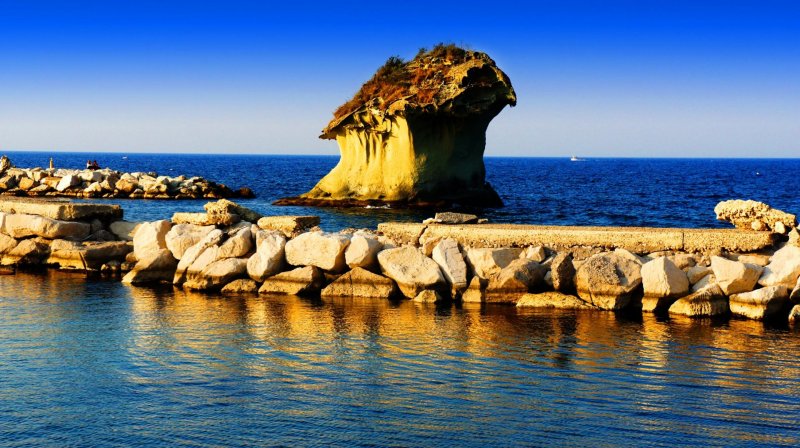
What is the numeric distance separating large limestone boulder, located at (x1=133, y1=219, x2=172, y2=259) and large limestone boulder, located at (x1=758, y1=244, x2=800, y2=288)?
42.2ft

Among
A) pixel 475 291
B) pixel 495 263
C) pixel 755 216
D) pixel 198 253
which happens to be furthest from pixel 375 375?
pixel 755 216

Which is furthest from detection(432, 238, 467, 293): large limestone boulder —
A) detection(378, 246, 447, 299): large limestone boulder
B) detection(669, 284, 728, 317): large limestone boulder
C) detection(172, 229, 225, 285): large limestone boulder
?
detection(172, 229, 225, 285): large limestone boulder

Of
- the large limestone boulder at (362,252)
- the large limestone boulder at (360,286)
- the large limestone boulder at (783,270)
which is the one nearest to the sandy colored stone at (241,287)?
the large limestone boulder at (360,286)

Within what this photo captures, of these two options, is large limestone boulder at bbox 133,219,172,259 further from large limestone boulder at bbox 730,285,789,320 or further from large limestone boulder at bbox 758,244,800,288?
large limestone boulder at bbox 758,244,800,288

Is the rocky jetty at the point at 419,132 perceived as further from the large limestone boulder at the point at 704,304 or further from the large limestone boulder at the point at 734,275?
the large limestone boulder at the point at 704,304

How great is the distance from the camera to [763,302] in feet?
47.4

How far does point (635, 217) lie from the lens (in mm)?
40312

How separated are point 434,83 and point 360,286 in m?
27.0

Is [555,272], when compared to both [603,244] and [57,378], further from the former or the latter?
[57,378]

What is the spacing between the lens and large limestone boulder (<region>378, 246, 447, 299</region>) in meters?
16.4

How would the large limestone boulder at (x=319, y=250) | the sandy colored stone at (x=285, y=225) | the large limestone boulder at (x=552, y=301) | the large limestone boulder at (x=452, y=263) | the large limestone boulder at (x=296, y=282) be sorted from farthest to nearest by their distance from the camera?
the sandy colored stone at (x=285, y=225), the large limestone boulder at (x=319, y=250), the large limestone boulder at (x=296, y=282), the large limestone boulder at (x=452, y=263), the large limestone boulder at (x=552, y=301)

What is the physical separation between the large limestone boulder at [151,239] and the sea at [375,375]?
2664mm

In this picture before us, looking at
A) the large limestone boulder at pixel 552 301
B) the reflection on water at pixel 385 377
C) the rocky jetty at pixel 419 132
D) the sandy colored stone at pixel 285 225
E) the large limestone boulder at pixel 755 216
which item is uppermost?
the rocky jetty at pixel 419 132

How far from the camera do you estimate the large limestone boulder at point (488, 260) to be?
16.5 m
